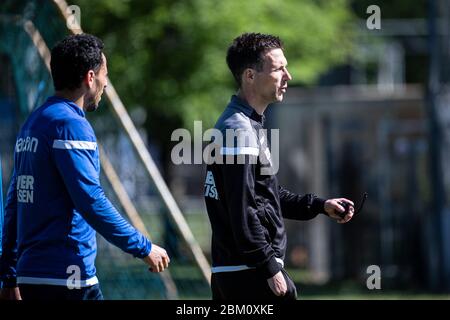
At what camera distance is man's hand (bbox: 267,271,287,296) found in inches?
233

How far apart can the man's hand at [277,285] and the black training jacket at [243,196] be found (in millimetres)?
29

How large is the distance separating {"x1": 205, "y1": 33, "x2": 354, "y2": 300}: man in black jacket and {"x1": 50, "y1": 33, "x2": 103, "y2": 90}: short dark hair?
852 millimetres

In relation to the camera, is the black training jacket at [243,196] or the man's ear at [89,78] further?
the man's ear at [89,78]

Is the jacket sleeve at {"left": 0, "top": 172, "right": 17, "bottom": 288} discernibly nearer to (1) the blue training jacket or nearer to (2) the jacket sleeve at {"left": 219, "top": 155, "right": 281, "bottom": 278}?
(1) the blue training jacket

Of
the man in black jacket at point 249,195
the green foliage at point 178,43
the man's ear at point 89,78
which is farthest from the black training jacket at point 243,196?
the green foliage at point 178,43

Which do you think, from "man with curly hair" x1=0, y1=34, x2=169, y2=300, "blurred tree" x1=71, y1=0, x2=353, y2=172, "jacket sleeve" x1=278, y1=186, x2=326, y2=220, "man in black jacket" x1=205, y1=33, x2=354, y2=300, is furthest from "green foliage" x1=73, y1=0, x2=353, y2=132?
"man with curly hair" x1=0, y1=34, x2=169, y2=300

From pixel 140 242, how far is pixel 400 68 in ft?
119

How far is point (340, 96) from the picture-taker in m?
21.5

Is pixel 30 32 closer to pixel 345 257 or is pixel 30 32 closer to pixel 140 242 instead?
pixel 140 242

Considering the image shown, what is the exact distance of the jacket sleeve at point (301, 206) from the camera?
21.7 ft

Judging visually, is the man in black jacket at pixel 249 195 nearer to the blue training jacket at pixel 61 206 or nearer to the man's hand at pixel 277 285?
the man's hand at pixel 277 285

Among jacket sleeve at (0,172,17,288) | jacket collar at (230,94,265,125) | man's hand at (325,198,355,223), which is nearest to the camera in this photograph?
jacket sleeve at (0,172,17,288)

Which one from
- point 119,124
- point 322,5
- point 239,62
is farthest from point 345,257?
point 239,62

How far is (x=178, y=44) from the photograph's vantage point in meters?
20.1
